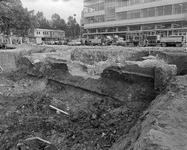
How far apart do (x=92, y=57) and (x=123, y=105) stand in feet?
24.3

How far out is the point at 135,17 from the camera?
134 feet

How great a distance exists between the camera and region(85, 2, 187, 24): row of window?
111 ft

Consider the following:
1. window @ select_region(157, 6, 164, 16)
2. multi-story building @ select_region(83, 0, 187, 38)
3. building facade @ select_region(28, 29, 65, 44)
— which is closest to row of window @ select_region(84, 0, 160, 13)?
multi-story building @ select_region(83, 0, 187, 38)

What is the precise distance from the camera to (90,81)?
6.99m

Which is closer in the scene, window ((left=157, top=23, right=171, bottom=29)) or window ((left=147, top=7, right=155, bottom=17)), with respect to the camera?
window ((left=157, top=23, right=171, bottom=29))

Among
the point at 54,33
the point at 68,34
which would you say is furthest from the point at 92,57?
the point at 68,34

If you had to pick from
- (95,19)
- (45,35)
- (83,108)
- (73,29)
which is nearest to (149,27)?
(95,19)

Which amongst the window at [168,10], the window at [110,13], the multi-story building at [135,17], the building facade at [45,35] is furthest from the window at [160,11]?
the building facade at [45,35]

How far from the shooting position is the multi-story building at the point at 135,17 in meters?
34.5

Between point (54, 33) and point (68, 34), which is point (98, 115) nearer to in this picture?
point (54, 33)

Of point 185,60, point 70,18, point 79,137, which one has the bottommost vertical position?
point 79,137

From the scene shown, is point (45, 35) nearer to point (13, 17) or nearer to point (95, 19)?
point (95, 19)

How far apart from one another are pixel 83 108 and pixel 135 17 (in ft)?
129

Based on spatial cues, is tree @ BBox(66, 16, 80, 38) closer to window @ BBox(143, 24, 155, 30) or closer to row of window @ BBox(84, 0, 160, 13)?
row of window @ BBox(84, 0, 160, 13)
